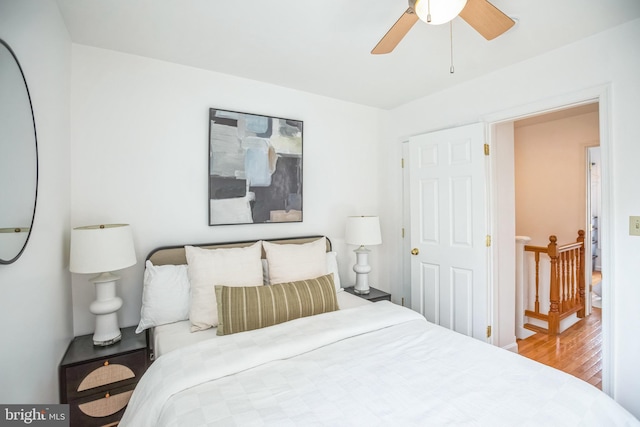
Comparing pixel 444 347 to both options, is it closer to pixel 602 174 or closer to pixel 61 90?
pixel 602 174

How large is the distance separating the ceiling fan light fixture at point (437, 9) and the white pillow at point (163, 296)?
2.08 m

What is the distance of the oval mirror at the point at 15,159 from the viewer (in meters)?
1.04

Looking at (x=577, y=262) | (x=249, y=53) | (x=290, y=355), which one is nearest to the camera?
(x=290, y=355)

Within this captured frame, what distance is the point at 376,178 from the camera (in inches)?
142

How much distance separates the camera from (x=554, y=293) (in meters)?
3.51

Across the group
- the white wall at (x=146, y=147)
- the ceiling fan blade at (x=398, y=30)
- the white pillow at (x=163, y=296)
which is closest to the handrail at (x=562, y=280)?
the white wall at (x=146, y=147)

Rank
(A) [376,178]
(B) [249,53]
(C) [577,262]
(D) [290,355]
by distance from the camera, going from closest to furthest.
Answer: (D) [290,355] < (B) [249,53] < (A) [376,178] < (C) [577,262]

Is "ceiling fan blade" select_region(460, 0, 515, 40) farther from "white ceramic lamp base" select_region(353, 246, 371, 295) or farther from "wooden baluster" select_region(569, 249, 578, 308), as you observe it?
"wooden baluster" select_region(569, 249, 578, 308)

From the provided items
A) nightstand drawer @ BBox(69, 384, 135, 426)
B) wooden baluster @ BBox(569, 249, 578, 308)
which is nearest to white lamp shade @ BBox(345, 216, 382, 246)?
nightstand drawer @ BBox(69, 384, 135, 426)

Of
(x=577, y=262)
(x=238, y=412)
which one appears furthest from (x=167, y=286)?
(x=577, y=262)

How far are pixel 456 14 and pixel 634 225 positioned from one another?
1.68m

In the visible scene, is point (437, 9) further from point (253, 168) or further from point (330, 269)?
point (330, 269)

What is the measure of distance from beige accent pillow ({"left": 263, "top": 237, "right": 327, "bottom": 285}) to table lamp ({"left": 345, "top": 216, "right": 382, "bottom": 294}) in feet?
1.62

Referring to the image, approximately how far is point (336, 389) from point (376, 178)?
105 inches
